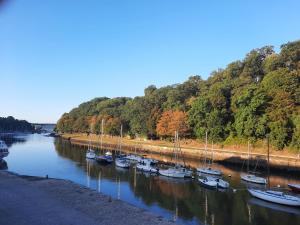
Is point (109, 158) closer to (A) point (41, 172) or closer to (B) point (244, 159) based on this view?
(A) point (41, 172)

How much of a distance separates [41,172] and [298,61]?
6467cm

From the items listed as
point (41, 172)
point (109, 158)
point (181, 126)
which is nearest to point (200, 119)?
point (181, 126)

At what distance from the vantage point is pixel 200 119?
78.3 meters

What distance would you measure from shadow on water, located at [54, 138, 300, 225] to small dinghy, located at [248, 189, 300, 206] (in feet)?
3.48

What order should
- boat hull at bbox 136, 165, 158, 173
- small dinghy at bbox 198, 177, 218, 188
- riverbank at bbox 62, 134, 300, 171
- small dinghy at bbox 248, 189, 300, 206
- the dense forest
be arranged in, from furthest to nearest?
the dense forest
riverbank at bbox 62, 134, 300, 171
boat hull at bbox 136, 165, 158, 173
small dinghy at bbox 198, 177, 218, 188
small dinghy at bbox 248, 189, 300, 206

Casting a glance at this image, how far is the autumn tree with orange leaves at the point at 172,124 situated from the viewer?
81.8 metres

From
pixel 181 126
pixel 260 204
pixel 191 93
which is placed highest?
pixel 191 93

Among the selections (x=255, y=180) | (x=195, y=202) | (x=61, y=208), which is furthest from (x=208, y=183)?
(x=61, y=208)

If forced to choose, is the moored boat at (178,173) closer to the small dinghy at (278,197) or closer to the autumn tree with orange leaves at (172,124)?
the small dinghy at (278,197)

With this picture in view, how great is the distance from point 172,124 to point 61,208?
197 feet

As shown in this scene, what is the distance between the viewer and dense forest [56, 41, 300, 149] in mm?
61312

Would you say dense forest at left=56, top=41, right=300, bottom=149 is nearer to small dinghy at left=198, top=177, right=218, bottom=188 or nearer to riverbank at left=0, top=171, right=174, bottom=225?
small dinghy at left=198, top=177, right=218, bottom=188

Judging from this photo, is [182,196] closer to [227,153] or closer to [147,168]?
[147,168]

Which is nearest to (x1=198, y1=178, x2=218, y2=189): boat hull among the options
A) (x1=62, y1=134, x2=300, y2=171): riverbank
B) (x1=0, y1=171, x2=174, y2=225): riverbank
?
(x1=0, y1=171, x2=174, y2=225): riverbank
